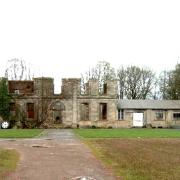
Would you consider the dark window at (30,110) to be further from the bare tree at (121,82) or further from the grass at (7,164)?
the grass at (7,164)

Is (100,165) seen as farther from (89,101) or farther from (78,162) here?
(89,101)

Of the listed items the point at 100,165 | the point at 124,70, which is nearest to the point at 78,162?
the point at 100,165

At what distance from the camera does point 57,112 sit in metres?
63.8

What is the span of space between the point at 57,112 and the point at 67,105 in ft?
5.27

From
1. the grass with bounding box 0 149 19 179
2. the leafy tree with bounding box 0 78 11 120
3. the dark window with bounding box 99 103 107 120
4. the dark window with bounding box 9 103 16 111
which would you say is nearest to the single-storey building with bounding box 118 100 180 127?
the dark window with bounding box 99 103 107 120

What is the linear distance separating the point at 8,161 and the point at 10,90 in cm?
4643

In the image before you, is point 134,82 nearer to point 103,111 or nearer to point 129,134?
point 103,111

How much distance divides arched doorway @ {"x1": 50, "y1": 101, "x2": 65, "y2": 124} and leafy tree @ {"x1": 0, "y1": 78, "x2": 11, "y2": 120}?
592 centimetres

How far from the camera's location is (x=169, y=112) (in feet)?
222

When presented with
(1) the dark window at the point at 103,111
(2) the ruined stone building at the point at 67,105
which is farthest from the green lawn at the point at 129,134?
(1) the dark window at the point at 103,111

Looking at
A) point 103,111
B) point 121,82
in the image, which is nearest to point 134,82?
point 121,82

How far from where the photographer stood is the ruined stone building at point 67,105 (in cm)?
6303

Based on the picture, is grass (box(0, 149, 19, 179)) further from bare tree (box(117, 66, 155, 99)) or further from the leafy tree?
bare tree (box(117, 66, 155, 99))

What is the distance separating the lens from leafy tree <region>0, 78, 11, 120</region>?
60.7 metres
